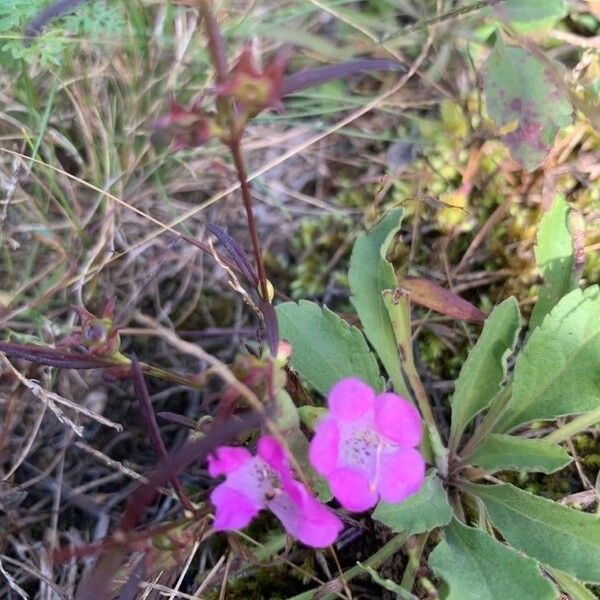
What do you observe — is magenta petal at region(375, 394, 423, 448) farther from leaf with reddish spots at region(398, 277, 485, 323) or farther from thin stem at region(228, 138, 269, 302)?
leaf with reddish spots at region(398, 277, 485, 323)

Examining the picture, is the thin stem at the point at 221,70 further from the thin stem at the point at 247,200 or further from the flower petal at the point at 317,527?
the flower petal at the point at 317,527

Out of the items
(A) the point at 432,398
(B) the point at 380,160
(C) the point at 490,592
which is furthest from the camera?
(B) the point at 380,160

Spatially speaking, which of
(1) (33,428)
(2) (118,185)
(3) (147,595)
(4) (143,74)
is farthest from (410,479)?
(4) (143,74)

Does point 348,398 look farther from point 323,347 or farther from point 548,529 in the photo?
point 548,529

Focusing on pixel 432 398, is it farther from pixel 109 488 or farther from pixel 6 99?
pixel 6 99

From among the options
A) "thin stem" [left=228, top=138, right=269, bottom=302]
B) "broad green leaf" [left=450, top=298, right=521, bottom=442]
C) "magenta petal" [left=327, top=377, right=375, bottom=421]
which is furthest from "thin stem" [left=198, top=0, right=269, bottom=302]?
"broad green leaf" [left=450, top=298, right=521, bottom=442]
